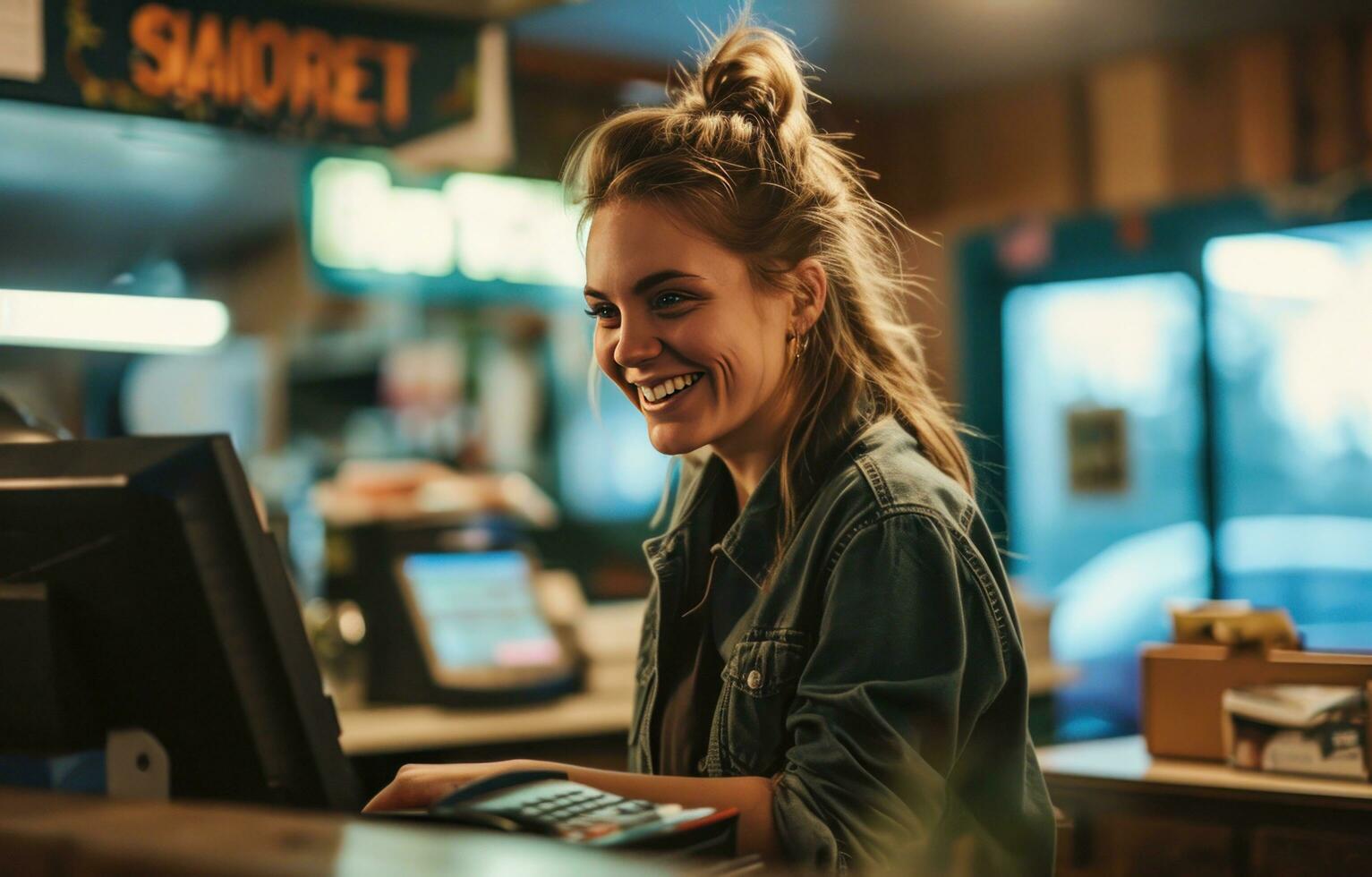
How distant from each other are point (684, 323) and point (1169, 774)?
1.11m

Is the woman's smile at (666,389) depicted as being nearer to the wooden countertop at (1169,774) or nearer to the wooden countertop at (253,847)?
the wooden countertop at (253,847)

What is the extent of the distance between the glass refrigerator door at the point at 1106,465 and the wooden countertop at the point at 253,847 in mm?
4728

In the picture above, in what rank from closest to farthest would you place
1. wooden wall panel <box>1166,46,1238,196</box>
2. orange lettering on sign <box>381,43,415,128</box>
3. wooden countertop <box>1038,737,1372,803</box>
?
wooden countertop <box>1038,737,1372,803</box> → orange lettering on sign <box>381,43,415,128</box> → wooden wall panel <box>1166,46,1238,196</box>

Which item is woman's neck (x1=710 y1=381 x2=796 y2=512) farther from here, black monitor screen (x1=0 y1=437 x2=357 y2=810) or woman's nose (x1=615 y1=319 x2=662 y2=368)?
black monitor screen (x1=0 y1=437 x2=357 y2=810)

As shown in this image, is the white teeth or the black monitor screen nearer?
the black monitor screen

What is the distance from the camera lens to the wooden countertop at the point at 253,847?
0.79m

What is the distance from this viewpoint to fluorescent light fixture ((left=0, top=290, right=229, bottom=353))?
4.80 metres

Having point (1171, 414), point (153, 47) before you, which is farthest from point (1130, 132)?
point (153, 47)

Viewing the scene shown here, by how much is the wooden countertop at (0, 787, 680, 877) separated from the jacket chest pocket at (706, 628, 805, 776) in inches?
20.3

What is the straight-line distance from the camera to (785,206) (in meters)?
1.55

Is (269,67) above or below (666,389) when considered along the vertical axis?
above

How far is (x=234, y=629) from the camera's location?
1.12 m

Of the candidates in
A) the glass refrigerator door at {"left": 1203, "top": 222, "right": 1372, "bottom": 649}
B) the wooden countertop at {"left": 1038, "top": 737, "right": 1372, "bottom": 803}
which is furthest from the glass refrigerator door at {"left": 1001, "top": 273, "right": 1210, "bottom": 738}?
the wooden countertop at {"left": 1038, "top": 737, "right": 1372, "bottom": 803}

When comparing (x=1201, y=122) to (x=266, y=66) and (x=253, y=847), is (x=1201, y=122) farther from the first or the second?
(x=253, y=847)
